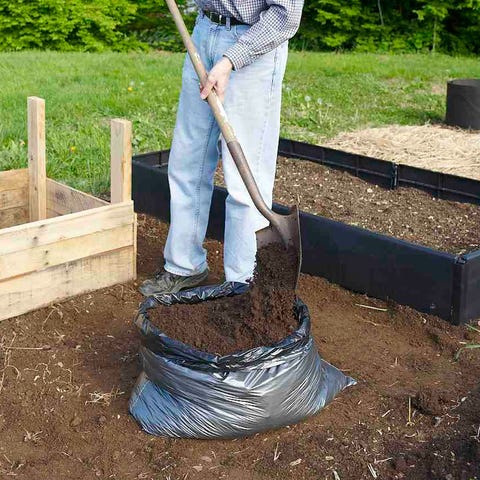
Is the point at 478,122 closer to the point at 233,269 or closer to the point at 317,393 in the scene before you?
the point at 233,269

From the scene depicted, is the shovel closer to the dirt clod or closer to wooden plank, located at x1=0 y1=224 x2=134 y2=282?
the dirt clod

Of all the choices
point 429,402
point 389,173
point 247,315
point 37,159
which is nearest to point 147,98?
point 389,173

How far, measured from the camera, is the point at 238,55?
149 inches

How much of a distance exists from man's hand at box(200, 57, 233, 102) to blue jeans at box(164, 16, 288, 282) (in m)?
0.25

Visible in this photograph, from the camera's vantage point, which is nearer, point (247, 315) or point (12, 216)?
point (247, 315)

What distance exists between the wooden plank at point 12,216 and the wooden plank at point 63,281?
78cm

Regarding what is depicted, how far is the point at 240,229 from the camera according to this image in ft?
13.9

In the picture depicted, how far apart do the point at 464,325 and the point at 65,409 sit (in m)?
1.83

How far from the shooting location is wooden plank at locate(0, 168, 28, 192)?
4844mm

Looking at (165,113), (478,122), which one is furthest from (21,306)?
(478,122)

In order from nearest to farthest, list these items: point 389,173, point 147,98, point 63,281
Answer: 1. point 63,281
2. point 389,173
3. point 147,98

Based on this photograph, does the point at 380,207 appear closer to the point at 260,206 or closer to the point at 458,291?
the point at 458,291

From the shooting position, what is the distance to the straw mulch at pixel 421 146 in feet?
21.9

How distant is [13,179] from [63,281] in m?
0.88
